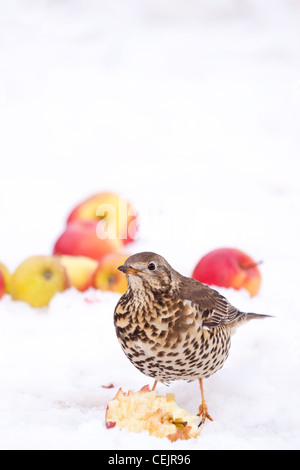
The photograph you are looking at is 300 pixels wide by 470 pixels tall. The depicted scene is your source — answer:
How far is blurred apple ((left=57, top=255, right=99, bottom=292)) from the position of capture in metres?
3.16

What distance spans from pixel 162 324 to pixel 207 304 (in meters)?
0.22

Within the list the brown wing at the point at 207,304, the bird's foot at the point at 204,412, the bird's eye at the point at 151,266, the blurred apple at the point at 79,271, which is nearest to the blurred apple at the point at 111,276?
the blurred apple at the point at 79,271

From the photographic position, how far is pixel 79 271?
10.4 feet

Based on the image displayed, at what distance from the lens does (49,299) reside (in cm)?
307

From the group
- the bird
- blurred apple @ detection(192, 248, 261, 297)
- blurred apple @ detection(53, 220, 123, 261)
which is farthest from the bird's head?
blurred apple @ detection(53, 220, 123, 261)

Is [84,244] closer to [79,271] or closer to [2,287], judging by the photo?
[79,271]

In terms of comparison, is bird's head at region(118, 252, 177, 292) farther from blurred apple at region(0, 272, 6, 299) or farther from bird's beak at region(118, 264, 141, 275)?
blurred apple at region(0, 272, 6, 299)

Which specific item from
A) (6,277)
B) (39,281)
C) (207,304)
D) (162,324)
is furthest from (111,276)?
(162,324)

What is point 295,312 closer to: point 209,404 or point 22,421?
point 209,404

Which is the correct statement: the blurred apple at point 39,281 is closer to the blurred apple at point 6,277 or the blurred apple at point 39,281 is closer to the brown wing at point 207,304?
the blurred apple at point 6,277

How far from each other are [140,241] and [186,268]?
1.69 feet

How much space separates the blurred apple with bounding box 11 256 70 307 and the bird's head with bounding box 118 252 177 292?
118 cm

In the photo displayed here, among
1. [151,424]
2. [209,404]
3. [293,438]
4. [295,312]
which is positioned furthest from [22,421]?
[295,312]

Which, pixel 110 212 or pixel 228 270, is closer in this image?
pixel 228 270
